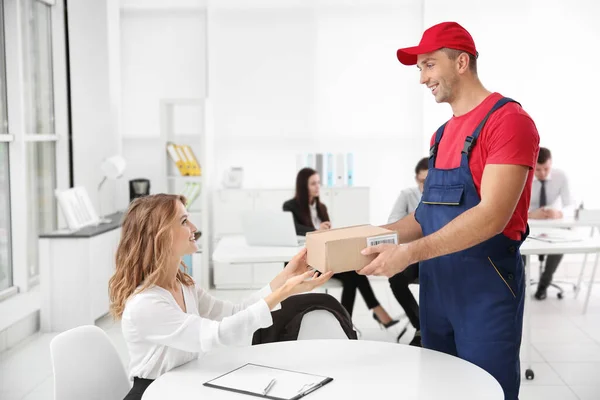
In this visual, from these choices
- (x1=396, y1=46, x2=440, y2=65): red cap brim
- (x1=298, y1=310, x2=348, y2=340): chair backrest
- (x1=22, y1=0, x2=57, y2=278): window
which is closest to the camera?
(x1=396, y1=46, x2=440, y2=65): red cap brim

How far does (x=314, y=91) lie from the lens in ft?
24.7

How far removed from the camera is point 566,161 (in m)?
7.49

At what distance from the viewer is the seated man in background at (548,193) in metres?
6.44

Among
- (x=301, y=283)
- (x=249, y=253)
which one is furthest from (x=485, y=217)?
(x=249, y=253)

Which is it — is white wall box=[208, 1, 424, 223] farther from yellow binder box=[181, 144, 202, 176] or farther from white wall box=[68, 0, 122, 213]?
white wall box=[68, 0, 122, 213]

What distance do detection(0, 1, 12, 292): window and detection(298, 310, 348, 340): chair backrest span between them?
11.1 feet

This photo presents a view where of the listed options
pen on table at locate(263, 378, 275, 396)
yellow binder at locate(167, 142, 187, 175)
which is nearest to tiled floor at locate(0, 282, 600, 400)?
yellow binder at locate(167, 142, 187, 175)

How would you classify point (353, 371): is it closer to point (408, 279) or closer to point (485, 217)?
point (485, 217)

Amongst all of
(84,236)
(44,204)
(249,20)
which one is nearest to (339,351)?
(84,236)

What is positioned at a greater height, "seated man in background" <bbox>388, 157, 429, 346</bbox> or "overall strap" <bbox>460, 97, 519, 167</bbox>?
"overall strap" <bbox>460, 97, 519, 167</bbox>

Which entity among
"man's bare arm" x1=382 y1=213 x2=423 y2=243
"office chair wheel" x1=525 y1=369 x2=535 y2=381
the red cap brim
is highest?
the red cap brim

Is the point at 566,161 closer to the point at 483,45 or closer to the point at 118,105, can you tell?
the point at 483,45

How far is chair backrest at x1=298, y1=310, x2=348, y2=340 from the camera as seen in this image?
2996mm

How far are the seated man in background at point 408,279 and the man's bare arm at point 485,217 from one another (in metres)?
2.30
